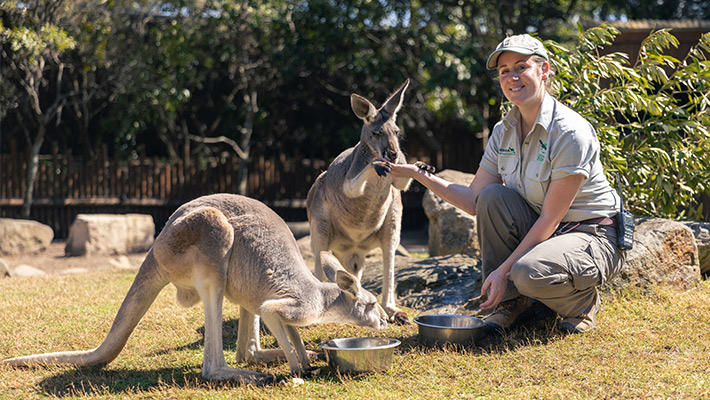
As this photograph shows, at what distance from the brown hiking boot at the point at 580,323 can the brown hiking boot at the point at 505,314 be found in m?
0.23

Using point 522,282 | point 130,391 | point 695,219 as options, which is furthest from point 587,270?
point 695,219

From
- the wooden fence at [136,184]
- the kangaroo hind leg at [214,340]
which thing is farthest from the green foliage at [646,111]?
the wooden fence at [136,184]

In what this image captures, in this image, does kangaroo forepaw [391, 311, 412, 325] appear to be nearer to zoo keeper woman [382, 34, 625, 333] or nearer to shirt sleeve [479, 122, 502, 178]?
zoo keeper woman [382, 34, 625, 333]

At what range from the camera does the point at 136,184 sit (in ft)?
35.5

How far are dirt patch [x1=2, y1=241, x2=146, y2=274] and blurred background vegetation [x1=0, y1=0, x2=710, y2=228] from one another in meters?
1.84

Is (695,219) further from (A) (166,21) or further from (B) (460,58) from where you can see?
(A) (166,21)

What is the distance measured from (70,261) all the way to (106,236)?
591 mm

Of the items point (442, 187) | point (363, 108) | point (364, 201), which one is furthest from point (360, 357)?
point (363, 108)

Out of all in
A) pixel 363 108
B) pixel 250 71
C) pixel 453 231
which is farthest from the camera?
pixel 250 71

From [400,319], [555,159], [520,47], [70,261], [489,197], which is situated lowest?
[70,261]

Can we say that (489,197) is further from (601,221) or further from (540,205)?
(601,221)

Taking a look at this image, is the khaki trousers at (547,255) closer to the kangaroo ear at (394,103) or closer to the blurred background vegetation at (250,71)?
the kangaroo ear at (394,103)

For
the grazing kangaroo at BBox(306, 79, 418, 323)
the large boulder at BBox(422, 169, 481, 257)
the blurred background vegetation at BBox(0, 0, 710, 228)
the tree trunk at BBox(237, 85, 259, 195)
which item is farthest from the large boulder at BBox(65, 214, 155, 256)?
the grazing kangaroo at BBox(306, 79, 418, 323)

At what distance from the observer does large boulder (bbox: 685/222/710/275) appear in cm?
487
